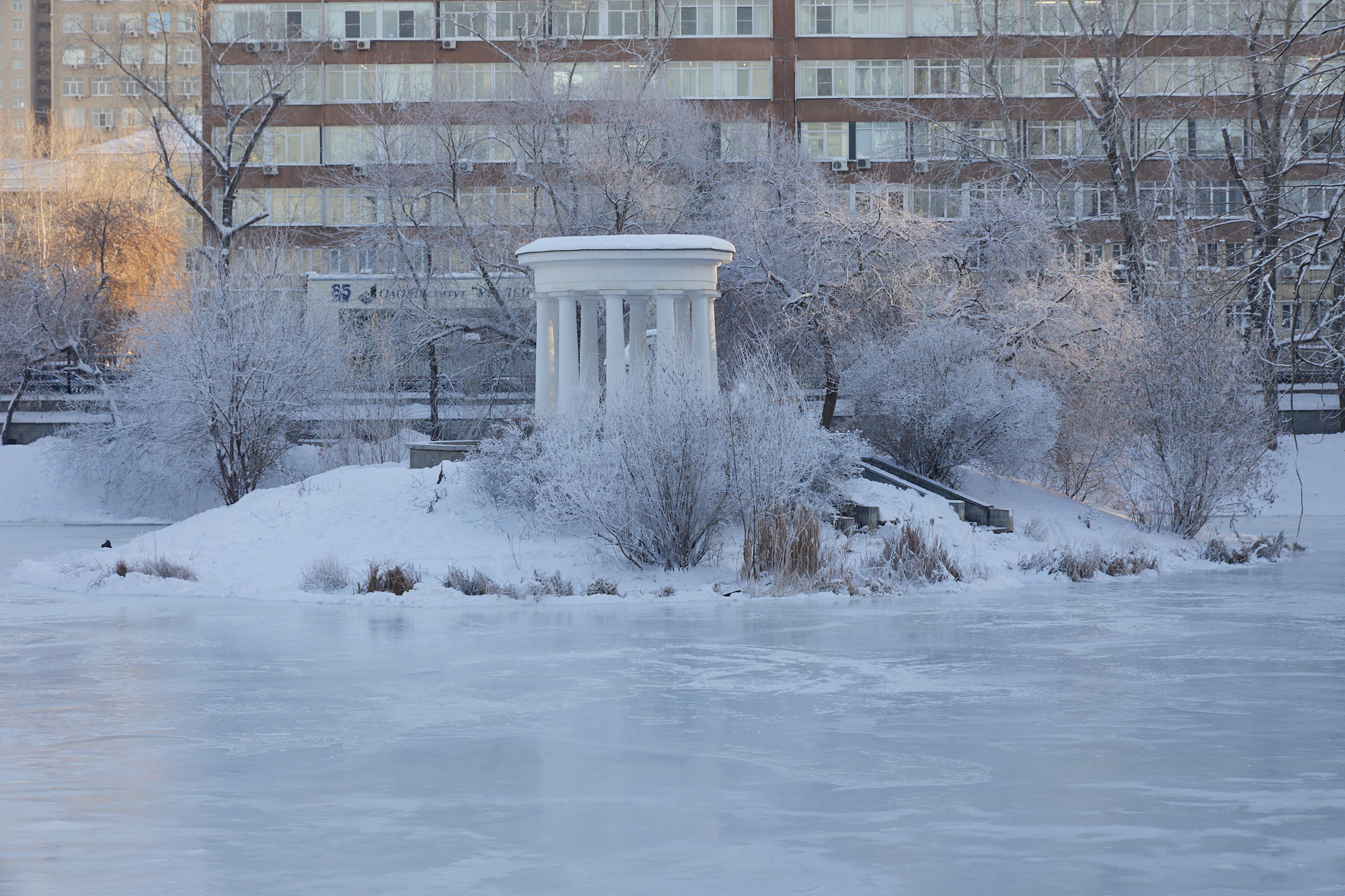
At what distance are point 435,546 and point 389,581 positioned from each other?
228cm

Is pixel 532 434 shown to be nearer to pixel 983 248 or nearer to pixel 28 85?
pixel 983 248

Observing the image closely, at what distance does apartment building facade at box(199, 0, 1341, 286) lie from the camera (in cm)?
6500

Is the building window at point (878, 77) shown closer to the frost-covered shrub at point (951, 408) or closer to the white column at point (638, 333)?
the frost-covered shrub at point (951, 408)

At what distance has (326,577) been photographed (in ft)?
71.9

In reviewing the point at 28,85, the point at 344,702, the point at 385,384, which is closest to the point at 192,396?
the point at 385,384

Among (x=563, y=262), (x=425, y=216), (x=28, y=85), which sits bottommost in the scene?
(x=563, y=262)

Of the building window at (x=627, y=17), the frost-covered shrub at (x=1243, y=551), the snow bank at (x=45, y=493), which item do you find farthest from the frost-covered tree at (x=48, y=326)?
the frost-covered shrub at (x=1243, y=551)

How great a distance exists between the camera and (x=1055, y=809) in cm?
904

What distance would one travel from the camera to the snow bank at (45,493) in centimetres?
4112

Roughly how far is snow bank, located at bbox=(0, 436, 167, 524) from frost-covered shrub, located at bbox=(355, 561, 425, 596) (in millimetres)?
20262

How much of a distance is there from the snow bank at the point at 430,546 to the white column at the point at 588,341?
11.3ft

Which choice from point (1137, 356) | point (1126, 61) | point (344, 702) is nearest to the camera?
point (344, 702)

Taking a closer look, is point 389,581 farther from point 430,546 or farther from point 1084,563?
point 1084,563

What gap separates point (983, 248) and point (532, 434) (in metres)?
16.3
